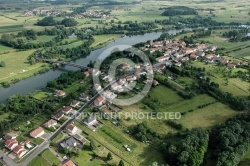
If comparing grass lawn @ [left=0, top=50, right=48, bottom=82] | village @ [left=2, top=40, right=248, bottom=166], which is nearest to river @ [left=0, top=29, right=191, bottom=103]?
grass lawn @ [left=0, top=50, right=48, bottom=82]

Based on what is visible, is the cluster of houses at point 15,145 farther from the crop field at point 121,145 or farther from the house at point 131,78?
the house at point 131,78

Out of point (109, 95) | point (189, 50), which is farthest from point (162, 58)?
point (109, 95)

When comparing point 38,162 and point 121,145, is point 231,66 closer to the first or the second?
point 121,145

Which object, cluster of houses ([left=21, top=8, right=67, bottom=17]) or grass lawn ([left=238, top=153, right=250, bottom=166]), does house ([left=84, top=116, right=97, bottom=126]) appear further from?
cluster of houses ([left=21, top=8, right=67, bottom=17])

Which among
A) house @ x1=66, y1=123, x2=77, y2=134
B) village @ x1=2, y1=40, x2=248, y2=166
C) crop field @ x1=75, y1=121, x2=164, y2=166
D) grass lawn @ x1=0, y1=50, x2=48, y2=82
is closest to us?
crop field @ x1=75, y1=121, x2=164, y2=166

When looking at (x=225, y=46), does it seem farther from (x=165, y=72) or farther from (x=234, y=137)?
(x=234, y=137)
